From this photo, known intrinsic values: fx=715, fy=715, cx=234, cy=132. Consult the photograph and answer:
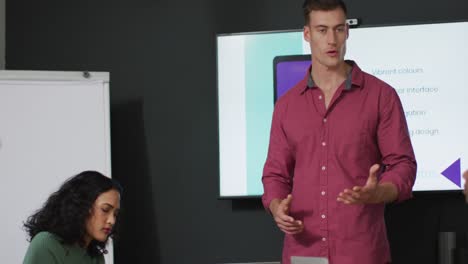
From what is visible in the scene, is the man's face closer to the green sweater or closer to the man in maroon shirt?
the man in maroon shirt

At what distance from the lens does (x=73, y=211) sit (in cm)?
237

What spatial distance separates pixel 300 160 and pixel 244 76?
1506 millimetres

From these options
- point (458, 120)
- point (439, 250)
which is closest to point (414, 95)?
point (458, 120)

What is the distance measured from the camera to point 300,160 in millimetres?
2312

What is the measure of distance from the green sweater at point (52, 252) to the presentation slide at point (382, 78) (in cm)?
144

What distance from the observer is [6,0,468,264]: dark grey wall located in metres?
3.92

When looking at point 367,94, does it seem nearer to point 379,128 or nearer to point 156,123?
point 379,128

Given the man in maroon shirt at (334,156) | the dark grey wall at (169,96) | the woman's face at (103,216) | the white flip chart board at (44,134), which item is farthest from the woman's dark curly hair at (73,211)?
the dark grey wall at (169,96)

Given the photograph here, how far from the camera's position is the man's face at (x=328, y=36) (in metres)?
2.28

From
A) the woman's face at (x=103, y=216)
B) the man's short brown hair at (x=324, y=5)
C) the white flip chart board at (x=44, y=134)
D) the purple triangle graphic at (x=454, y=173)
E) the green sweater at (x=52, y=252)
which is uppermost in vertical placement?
the man's short brown hair at (x=324, y=5)

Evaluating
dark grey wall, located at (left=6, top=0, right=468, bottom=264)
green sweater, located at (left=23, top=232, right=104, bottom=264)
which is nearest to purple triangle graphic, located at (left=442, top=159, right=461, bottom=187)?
dark grey wall, located at (left=6, top=0, right=468, bottom=264)

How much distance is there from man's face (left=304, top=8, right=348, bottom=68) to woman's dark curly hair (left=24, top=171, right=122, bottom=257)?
820 mm

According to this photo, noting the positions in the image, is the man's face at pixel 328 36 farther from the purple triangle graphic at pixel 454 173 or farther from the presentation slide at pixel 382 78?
the purple triangle graphic at pixel 454 173

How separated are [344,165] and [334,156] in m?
0.04
